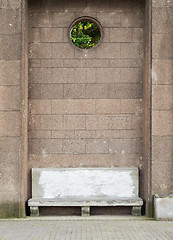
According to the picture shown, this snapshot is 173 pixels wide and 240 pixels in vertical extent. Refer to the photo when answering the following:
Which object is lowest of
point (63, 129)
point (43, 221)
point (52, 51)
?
point (43, 221)

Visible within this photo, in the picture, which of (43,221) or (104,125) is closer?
(43,221)

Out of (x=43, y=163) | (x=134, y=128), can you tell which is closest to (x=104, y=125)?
(x=134, y=128)

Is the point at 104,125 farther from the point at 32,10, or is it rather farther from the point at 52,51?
the point at 32,10

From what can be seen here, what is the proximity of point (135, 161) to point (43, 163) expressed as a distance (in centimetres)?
247

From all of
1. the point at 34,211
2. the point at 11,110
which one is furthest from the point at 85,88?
the point at 34,211

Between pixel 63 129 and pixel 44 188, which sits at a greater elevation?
pixel 63 129

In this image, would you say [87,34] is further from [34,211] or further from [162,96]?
[34,211]

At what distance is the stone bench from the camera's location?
7.35m

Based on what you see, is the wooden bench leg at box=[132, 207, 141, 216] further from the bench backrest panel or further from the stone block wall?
the stone block wall

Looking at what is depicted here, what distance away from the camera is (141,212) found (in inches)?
290

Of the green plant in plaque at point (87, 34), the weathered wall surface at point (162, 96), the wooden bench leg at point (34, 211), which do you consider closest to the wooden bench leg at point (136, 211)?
the weathered wall surface at point (162, 96)

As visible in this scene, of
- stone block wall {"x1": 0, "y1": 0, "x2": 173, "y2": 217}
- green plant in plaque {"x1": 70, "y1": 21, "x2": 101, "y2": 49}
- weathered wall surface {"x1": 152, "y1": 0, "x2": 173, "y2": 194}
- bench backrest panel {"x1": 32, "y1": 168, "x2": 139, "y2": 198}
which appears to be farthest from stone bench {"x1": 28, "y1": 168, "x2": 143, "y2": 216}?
green plant in plaque {"x1": 70, "y1": 21, "x2": 101, "y2": 49}

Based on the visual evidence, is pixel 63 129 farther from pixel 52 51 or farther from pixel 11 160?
pixel 52 51

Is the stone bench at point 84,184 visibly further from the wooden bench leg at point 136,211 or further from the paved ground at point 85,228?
the paved ground at point 85,228
